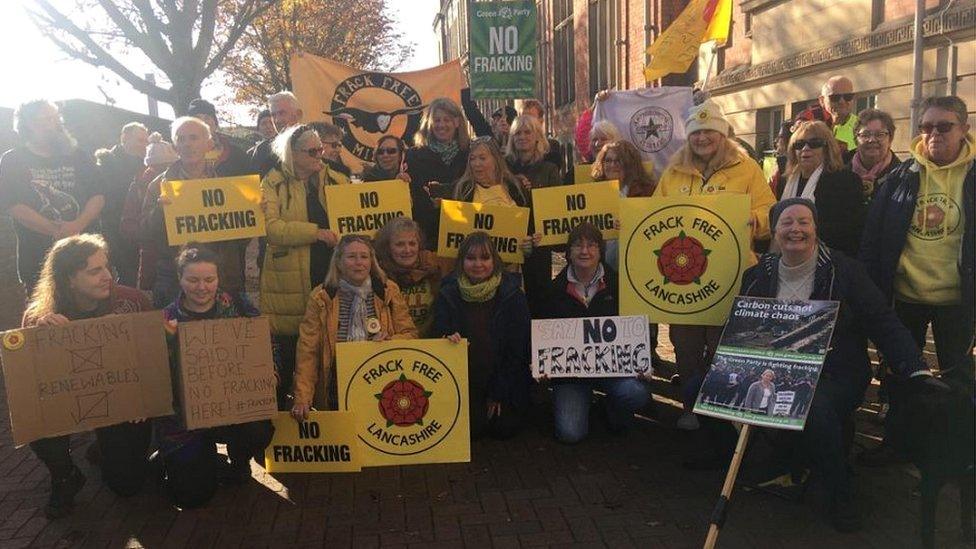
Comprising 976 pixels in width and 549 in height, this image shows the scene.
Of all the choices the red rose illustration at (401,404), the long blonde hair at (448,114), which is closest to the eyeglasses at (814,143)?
the long blonde hair at (448,114)

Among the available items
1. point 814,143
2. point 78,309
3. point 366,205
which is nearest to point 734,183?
point 814,143

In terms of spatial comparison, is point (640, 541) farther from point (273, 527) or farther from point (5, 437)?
point (5, 437)

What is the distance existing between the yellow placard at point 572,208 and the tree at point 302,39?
23541 mm

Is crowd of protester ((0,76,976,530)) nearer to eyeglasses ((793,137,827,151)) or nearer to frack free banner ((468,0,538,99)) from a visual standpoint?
eyeglasses ((793,137,827,151))

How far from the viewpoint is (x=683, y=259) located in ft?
16.4

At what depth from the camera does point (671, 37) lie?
11.3m

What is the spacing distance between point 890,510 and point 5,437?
5.75m

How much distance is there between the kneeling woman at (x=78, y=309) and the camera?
4.29m

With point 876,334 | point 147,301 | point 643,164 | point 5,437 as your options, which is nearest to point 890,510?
point 876,334

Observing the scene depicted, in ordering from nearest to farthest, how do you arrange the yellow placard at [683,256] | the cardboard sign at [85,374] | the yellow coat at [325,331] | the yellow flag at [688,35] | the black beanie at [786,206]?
the cardboard sign at [85,374] < the black beanie at [786,206] < the yellow coat at [325,331] < the yellow placard at [683,256] < the yellow flag at [688,35]

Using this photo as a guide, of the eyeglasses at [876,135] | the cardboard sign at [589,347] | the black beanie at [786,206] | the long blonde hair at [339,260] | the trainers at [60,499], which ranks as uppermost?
the eyeglasses at [876,135]

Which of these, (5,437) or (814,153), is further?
(5,437)

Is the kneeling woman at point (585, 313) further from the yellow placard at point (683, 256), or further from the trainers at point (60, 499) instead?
the trainers at point (60, 499)

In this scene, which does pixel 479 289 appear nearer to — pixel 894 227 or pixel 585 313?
pixel 585 313
